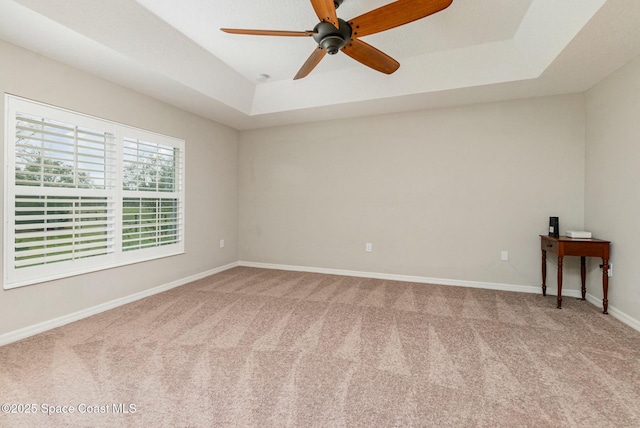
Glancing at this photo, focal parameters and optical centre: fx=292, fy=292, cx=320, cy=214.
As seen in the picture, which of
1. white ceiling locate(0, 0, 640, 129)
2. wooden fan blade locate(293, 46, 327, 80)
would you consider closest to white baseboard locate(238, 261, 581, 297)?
white ceiling locate(0, 0, 640, 129)

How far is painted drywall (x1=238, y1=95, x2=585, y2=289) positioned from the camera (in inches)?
139

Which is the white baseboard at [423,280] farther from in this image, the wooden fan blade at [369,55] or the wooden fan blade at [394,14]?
the wooden fan blade at [394,14]

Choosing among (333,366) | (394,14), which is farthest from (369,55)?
(333,366)

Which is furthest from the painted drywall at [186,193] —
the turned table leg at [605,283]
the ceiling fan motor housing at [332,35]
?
the turned table leg at [605,283]

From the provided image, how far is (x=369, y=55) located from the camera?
7.75 feet

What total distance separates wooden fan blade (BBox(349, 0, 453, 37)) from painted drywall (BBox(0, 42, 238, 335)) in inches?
103

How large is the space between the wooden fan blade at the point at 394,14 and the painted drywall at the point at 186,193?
2.62 meters

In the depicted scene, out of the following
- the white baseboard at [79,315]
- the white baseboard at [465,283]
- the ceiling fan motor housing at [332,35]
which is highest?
the ceiling fan motor housing at [332,35]

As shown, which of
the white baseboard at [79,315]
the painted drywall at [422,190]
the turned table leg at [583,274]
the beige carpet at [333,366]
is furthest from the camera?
the painted drywall at [422,190]

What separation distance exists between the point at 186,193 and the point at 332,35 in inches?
117

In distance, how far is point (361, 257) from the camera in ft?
14.5

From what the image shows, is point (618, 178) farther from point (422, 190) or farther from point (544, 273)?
point (422, 190)

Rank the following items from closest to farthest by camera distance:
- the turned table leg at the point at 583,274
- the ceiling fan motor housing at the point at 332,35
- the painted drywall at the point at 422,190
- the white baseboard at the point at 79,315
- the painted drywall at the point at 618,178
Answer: the ceiling fan motor housing at the point at 332,35, the white baseboard at the point at 79,315, the painted drywall at the point at 618,178, the turned table leg at the point at 583,274, the painted drywall at the point at 422,190

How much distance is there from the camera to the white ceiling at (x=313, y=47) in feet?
7.14
